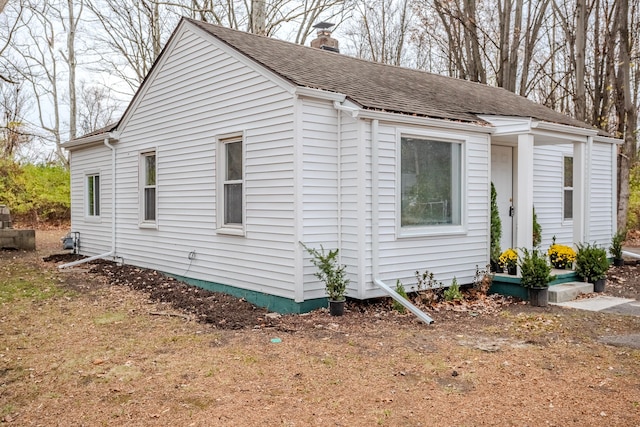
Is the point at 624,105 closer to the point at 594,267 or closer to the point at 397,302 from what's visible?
the point at 594,267

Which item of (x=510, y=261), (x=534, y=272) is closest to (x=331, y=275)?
(x=534, y=272)

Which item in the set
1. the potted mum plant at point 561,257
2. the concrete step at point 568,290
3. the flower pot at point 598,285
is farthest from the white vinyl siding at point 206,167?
the flower pot at point 598,285

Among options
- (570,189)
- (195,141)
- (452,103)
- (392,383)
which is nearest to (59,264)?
(195,141)

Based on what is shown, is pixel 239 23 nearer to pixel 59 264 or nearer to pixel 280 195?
pixel 59 264

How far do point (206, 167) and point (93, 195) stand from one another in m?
5.89

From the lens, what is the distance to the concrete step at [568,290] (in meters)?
8.05

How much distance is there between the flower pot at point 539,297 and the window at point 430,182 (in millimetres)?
1536

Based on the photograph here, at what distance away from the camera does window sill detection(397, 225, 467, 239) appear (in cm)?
757

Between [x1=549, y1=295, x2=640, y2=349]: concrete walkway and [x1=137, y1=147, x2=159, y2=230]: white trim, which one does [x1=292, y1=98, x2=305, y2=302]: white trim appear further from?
[x1=137, y1=147, x2=159, y2=230]: white trim

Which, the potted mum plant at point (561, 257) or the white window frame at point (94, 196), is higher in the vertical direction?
the white window frame at point (94, 196)

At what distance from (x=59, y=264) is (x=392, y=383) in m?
10.3

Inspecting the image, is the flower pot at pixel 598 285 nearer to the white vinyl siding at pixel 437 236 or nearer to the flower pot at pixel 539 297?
the flower pot at pixel 539 297

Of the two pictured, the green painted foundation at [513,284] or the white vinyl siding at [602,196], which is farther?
the white vinyl siding at [602,196]

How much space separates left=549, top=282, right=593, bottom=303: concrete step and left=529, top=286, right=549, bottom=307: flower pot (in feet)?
0.94
